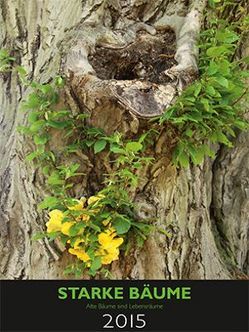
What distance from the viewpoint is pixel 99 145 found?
2.02m

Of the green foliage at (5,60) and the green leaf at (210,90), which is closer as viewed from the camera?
the green leaf at (210,90)

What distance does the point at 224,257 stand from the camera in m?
2.87

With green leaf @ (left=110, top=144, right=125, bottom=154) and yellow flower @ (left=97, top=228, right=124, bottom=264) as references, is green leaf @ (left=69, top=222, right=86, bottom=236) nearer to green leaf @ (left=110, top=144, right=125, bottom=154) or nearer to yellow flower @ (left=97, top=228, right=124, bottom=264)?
yellow flower @ (left=97, top=228, right=124, bottom=264)

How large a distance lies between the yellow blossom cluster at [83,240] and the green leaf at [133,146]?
0.24 meters

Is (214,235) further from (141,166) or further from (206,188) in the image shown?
(141,166)

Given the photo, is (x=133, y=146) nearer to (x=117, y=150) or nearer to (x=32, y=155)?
(x=117, y=150)

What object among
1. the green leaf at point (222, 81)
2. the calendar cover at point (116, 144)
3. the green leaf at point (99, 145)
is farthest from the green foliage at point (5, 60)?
the green leaf at point (222, 81)

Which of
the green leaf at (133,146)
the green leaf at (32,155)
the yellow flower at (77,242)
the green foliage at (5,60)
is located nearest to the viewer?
the green leaf at (133,146)

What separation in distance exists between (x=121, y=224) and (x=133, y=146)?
33cm

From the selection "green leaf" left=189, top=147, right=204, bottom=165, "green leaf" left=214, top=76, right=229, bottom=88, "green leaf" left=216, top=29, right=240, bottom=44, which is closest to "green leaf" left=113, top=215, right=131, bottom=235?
"green leaf" left=189, top=147, right=204, bottom=165

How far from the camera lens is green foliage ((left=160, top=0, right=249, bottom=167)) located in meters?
1.92

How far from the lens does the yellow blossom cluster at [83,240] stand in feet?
6.45

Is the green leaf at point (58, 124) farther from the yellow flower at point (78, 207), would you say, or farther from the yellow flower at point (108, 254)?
the yellow flower at point (108, 254)

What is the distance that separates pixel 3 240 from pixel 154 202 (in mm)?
857
